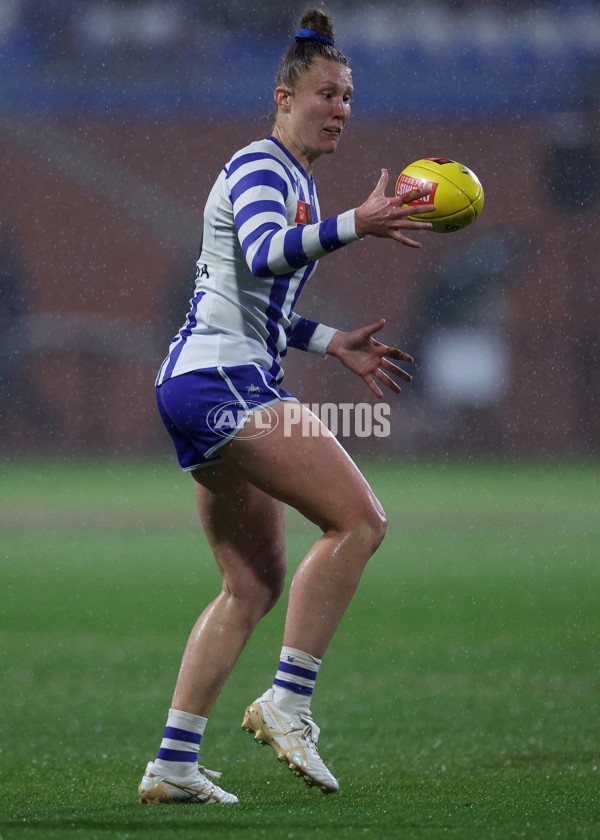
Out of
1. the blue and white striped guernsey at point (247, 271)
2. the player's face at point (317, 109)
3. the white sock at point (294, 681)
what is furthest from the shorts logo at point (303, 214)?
the white sock at point (294, 681)

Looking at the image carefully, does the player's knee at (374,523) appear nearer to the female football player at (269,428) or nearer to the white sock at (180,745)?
the female football player at (269,428)

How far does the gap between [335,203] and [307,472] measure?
18.7 m

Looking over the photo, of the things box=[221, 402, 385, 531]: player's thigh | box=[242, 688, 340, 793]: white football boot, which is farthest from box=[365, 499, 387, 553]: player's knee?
box=[242, 688, 340, 793]: white football boot

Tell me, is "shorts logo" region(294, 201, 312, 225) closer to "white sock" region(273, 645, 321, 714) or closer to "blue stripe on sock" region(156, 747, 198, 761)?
"white sock" region(273, 645, 321, 714)

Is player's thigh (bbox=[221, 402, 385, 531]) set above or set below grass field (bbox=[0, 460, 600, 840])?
above

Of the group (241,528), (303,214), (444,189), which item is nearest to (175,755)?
(241,528)

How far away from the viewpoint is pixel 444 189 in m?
3.23

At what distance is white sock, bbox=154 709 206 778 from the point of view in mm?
3160

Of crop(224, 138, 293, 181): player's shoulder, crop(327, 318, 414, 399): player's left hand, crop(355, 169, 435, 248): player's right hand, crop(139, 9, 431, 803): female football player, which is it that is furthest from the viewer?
crop(327, 318, 414, 399): player's left hand

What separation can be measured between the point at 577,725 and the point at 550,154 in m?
18.1

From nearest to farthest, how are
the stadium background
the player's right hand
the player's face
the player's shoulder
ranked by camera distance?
the player's right hand
the player's shoulder
the player's face
the stadium background

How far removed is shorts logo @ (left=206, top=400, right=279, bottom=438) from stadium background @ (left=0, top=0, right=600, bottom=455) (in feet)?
53.7

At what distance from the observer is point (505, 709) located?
14.8 ft

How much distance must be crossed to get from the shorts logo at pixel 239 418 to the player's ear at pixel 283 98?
798mm
